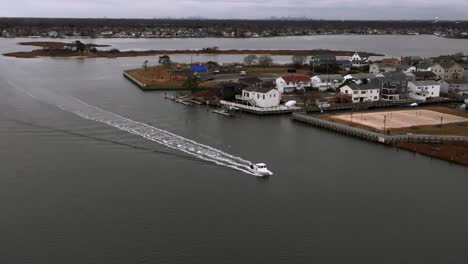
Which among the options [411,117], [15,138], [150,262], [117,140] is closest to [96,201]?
[150,262]

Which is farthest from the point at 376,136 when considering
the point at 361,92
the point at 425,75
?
the point at 425,75

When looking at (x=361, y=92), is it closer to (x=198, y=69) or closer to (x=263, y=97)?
(x=263, y=97)

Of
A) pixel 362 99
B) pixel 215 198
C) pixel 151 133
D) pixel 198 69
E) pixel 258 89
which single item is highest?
pixel 198 69

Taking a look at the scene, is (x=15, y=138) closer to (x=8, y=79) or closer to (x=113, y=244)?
(x=113, y=244)

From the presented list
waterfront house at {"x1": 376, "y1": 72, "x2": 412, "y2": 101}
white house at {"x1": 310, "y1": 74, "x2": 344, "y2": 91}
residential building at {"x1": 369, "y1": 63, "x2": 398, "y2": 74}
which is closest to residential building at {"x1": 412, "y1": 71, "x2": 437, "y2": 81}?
residential building at {"x1": 369, "y1": 63, "x2": 398, "y2": 74}

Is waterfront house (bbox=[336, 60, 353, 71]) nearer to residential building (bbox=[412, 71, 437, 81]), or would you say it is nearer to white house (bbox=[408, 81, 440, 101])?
residential building (bbox=[412, 71, 437, 81])

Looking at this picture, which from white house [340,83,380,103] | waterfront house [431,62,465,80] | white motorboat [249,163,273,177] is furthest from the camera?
waterfront house [431,62,465,80]
